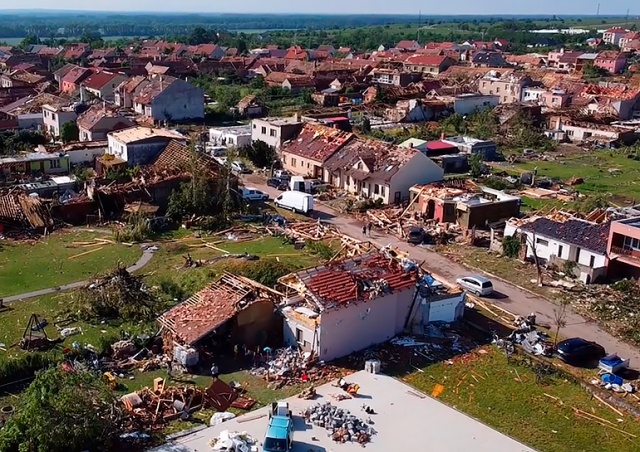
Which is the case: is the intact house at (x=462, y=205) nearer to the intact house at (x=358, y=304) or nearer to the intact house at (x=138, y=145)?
the intact house at (x=358, y=304)

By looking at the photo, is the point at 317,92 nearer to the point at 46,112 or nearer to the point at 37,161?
the point at 46,112

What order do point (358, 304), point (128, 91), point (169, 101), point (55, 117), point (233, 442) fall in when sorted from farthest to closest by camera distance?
A: point (128, 91) → point (169, 101) → point (55, 117) → point (358, 304) → point (233, 442)

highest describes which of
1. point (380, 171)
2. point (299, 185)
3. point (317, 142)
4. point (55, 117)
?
point (55, 117)

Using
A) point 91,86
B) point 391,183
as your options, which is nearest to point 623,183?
point 391,183

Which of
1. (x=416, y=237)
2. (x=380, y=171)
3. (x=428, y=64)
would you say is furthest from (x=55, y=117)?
(x=428, y=64)

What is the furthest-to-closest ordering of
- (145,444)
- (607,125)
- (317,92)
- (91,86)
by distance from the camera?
1. (317,92)
2. (91,86)
3. (607,125)
4. (145,444)

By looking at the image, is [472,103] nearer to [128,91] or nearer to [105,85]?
[128,91]
